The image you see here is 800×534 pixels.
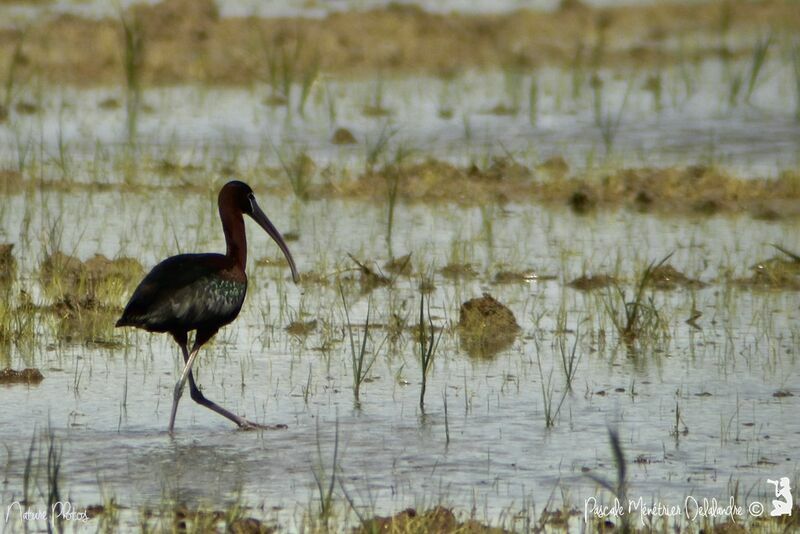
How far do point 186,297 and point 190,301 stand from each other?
3 cm

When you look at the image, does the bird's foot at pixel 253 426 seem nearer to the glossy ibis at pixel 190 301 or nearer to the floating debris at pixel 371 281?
the glossy ibis at pixel 190 301

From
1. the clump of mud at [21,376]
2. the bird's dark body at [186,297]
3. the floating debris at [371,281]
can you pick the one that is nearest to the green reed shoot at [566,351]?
the floating debris at [371,281]

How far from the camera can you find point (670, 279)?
10.2 metres

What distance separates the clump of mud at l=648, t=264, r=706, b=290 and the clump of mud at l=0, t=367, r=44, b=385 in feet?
13.3

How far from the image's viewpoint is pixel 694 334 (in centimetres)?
889

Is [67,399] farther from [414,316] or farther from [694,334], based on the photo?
[694,334]

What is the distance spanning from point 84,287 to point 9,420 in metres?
2.60

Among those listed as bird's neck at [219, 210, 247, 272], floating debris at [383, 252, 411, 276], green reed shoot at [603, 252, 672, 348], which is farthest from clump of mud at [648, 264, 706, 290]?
bird's neck at [219, 210, 247, 272]

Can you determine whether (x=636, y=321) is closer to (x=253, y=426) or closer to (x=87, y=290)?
(x=253, y=426)

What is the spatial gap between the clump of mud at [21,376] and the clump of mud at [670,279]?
4.05 m

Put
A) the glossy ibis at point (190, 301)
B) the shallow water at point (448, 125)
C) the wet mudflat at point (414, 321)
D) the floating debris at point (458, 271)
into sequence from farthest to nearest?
the shallow water at point (448, 125) < the floating debris at point (458, 271) < the glossy ibis at point (190, 301) < the wet mudflat at point (414, 321)

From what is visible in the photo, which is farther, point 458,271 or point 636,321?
point 458,271

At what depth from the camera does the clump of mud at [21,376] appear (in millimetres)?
7656

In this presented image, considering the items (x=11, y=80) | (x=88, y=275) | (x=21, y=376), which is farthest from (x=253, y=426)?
(x=11, y=80)
